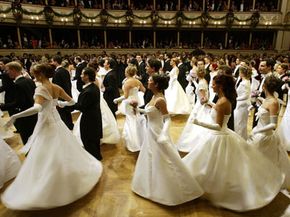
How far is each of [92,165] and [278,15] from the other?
16.1 metres

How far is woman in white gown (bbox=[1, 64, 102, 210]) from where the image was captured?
8.90ft

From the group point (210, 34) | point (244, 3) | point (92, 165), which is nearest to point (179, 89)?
point (92, 165)

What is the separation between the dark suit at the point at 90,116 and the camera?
3.41 metres

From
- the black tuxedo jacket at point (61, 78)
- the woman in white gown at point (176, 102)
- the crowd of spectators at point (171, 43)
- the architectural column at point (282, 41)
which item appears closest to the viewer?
the black tuxedo jacket at point (61, 78)

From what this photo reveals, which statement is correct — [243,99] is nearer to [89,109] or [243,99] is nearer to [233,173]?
[233,173]

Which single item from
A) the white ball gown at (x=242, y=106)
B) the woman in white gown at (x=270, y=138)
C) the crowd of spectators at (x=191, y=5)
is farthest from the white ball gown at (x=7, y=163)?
the crowd of spectators at (x=191, y=5)

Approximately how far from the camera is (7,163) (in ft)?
11.4

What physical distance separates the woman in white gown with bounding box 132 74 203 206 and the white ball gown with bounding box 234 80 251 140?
1929mm

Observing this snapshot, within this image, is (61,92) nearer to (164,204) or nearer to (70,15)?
(164,204)

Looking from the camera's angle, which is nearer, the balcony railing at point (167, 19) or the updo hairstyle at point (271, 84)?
the updo hairstyle at point (271, 84)

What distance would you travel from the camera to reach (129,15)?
14938 mm

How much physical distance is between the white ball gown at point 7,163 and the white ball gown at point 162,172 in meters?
1.86

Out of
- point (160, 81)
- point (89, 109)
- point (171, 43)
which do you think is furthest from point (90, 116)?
point (171, 43)

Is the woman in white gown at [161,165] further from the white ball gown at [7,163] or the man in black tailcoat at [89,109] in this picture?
the white ball gown at [7,163]
